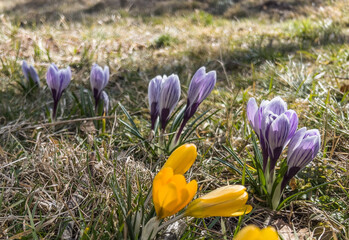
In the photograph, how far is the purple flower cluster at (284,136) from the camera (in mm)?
1312

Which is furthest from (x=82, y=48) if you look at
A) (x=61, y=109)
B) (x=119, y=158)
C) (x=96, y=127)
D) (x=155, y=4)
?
(x=155, y=4)

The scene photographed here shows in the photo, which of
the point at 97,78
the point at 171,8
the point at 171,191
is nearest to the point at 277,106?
the point at 171,191

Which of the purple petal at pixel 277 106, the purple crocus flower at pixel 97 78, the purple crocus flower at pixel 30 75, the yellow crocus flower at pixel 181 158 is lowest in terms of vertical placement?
the purple crocus flower at pixel 30 75

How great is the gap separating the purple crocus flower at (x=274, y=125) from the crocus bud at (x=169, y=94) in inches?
15.2

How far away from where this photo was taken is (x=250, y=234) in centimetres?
85

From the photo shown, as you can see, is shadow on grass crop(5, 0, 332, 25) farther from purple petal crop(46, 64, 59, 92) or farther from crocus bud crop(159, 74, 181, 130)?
crocus bud crop(159, 74, 181, 130)

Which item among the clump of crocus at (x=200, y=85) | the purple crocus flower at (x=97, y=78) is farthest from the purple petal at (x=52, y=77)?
the clump of crocus at (x=200, y=85)

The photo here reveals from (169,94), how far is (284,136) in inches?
23.3

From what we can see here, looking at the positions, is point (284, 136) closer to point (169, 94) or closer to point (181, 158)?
point (181, 158)

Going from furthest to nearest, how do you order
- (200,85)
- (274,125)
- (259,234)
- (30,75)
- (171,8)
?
(171,8)
(30,75)
(200,85)
(274,125)
(259,234)

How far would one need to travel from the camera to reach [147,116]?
238 centimetres

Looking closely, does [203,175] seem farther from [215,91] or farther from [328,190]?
[215,91]

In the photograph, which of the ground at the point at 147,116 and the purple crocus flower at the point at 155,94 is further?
the purple crocus flower at the point at 155,94

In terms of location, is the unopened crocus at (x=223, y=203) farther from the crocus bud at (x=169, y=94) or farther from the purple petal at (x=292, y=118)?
the crocus bud at (x=169, y=94)
